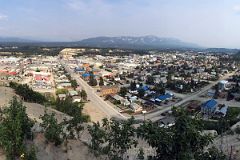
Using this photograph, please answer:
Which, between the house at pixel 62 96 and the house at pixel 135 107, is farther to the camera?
the house at pixel 62 96

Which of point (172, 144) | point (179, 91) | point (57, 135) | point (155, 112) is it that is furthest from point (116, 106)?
point (172, 144)

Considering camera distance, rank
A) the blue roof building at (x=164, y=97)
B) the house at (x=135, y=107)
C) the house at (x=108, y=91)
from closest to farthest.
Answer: the house at (x=135, y=107) < the blue roof building at (x=164, y=97) < the house at (x=108, y=91)

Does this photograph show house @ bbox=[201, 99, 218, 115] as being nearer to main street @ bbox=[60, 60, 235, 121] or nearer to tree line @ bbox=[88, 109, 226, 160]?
main street @ bbox=[60, 60, 235, 121]

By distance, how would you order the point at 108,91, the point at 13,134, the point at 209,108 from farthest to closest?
the point at 108,91 → the point at 209,108 → the point at 13,134

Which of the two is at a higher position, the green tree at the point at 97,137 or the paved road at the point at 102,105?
the green tree at the point at 97,137

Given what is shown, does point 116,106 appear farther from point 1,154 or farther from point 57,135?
point 1,154

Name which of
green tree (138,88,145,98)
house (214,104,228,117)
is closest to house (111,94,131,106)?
green tree (138,88,145,98)

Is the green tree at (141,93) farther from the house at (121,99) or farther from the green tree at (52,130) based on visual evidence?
the green tree at (52,130)

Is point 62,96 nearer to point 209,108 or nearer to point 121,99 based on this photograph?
point 121,99

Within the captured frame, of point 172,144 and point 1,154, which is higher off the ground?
point 172,144

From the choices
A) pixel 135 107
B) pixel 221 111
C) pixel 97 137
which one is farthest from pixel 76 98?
pixel 97 137

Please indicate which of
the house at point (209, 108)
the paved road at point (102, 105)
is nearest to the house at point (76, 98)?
the paved road at point (102, 105)
